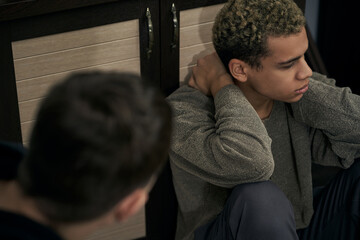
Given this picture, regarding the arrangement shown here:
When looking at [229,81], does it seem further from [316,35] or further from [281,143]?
[316,35]

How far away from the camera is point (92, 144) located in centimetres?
91

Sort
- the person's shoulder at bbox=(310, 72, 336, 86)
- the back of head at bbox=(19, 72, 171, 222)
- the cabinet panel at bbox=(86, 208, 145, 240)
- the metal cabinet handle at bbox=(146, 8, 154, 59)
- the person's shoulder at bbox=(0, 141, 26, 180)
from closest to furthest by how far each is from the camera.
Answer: the back of head at bbox=(19, 72, 171, 222) → the person's shoulder at bbox=(0, 141, 26, 180) → the metal cabinet handle at bbox=(146, 8, 154, 59) → the person's shoulder at bbox=(310, 72, 336, 86) → the cabinet panel at bbox=(86, 208, 145, 240)

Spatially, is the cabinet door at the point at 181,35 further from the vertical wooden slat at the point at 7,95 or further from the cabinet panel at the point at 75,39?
the vertical wooden slat at the point at 7,95

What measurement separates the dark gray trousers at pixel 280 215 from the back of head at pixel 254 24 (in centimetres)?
30

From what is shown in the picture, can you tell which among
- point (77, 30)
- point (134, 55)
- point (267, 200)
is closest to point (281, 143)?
point (267, 200)

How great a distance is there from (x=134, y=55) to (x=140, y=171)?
32.6 inches

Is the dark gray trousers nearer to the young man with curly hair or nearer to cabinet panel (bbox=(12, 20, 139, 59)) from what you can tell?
the young man with curly hair

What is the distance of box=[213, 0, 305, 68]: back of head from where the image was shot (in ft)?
5.25

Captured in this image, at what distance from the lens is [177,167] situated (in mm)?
1802

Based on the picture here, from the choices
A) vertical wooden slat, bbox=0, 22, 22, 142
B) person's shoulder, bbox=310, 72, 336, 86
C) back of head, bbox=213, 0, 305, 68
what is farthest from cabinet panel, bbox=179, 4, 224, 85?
vertical wooden slat, bbox=0, 22, 22, 142

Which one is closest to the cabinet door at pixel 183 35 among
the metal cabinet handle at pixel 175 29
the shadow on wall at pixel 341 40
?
the metal cabinet handle at pixel 175 29

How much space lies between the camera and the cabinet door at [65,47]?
1.61m

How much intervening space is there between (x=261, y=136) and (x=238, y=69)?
163 millimetres

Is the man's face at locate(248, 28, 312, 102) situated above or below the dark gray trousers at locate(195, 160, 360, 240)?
above
